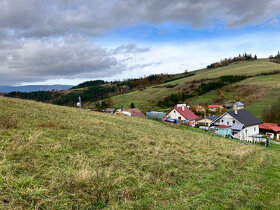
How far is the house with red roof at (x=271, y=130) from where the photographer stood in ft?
177

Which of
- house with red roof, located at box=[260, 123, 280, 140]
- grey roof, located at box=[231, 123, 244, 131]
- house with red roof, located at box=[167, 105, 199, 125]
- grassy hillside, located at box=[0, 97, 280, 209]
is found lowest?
A: house with red roof, located at box=[260, 123, 280, 140]

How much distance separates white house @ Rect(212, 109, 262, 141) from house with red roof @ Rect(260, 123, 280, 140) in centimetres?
411

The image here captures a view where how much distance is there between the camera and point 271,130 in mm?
54906

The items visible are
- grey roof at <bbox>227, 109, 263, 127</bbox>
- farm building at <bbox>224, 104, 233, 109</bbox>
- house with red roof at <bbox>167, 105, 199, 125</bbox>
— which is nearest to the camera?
grey roof at <bbox>227, 109, 263, 127</bbox>

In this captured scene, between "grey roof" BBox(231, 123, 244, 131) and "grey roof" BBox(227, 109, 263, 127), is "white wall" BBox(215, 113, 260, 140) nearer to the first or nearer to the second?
"grey roof" BBox(227, 109, 263, 127)

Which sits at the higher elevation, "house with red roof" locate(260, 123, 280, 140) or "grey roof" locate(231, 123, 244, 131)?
"grey roof" locate(231, 123, 244, 131)

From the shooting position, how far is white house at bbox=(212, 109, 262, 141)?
49469mm

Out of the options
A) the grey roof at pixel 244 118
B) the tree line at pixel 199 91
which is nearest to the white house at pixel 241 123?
the grey roof at pixel 244 118

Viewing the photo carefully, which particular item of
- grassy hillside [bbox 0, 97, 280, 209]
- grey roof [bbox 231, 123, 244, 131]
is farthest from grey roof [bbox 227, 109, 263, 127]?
grassy hillside [bbox 0, 97, 280, 209]

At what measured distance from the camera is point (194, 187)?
6949 millimetres

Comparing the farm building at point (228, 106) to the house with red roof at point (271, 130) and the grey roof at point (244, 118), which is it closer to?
the house with red roof at point (271, 130)

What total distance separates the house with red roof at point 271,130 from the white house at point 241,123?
13.5 ft

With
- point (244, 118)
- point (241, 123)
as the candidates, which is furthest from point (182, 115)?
point (241, 123)

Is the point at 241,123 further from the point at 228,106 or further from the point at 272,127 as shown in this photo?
the point at 228,106
